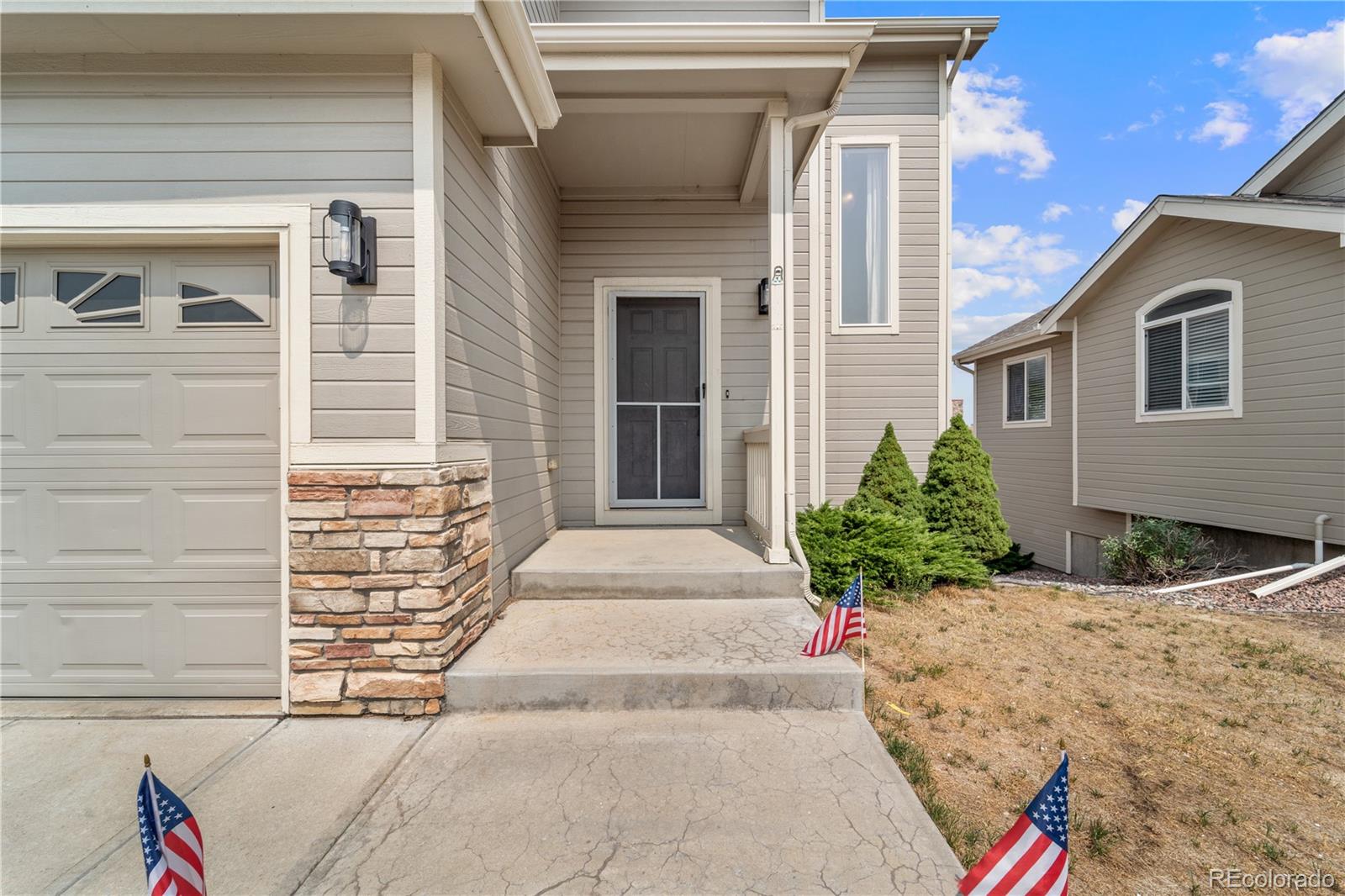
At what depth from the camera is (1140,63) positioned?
24.8 ft

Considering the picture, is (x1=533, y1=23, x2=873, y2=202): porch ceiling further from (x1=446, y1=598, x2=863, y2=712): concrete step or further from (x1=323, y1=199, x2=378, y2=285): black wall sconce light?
(x1=446, y1=598, x2=863, y2=712): concrete step

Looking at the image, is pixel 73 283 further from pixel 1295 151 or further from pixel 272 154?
pixel 1295 151

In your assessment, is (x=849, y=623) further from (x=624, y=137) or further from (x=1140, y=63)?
(x=1140, y=63)

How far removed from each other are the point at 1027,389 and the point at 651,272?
7.86 m

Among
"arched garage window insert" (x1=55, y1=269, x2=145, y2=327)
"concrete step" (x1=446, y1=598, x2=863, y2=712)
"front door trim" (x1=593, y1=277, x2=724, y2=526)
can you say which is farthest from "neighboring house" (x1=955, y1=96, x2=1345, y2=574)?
"arched garage window insert" (x1=55, y1=269, x2=145, y2=327)

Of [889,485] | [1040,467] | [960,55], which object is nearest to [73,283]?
[889,485]

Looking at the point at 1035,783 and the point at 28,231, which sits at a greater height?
the point at 28,231

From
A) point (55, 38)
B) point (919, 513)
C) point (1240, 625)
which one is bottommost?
point (1240, 625)

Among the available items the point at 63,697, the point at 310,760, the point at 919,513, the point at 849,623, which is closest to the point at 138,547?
the point at 63,697

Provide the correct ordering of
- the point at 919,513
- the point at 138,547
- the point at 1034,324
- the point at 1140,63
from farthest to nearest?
the point at 1034,324 → the point at 1140,63 → the point at 919,513 → the point at 138,547

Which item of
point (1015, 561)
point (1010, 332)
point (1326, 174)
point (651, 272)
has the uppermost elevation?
point (1326, 174)

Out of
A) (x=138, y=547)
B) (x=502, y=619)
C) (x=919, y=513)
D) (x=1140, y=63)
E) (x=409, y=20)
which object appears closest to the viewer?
(x=409, y=20)

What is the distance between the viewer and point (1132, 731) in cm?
237

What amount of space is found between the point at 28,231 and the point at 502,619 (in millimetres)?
2716
